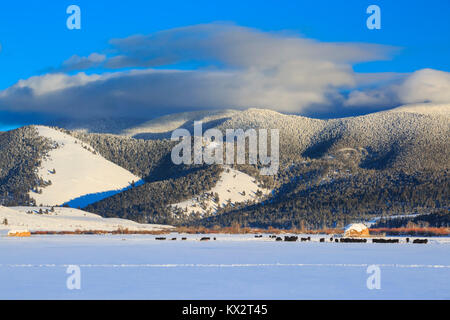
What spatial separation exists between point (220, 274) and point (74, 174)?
15071 cm

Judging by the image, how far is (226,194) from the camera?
165 m

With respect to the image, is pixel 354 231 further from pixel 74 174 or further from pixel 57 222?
pixel 74 174

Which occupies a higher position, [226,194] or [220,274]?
[226,194]

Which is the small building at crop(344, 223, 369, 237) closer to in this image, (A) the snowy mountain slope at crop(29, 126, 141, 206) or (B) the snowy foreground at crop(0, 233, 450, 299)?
(B) the snowy foreground at crop(0, 233, 450, 299)

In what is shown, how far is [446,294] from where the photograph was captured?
86.0 feet

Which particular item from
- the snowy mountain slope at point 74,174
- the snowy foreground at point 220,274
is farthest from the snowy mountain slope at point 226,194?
the snowy foreground at point 220,274

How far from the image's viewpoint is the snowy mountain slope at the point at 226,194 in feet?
508

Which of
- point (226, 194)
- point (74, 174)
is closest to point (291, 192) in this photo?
point (226, 194)

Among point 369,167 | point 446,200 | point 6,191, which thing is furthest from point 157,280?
point 369,167

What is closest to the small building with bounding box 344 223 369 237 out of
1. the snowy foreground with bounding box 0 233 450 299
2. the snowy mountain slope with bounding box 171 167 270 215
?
the snowy foreground with bounding box 0 233 450 299

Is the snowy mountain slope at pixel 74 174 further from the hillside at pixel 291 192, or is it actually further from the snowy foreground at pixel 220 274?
the snowy foreground at pixel 220 274

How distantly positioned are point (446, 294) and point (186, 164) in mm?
165610

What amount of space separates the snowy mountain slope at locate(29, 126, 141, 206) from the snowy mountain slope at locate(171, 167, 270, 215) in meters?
29.0
